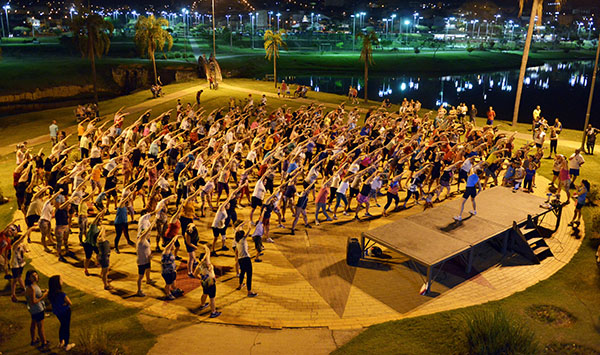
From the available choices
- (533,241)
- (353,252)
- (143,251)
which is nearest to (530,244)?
(533,241)

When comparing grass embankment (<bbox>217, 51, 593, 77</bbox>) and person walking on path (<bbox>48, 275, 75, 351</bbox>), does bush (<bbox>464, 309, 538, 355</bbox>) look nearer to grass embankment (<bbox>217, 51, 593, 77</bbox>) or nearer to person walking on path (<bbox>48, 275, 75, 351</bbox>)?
person walking on path (<bbox>48, 275, 75, 351</bbox>)

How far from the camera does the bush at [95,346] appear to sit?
8711 mm

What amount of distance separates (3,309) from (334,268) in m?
7.60

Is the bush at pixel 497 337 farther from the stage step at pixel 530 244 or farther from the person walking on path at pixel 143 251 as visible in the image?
the person walking on path at pixel 143 251

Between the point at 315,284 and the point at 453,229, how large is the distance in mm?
4168

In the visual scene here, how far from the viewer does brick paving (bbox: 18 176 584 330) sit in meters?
10.5

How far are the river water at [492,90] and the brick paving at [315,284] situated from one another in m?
36.2

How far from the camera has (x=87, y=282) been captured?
11.5 m

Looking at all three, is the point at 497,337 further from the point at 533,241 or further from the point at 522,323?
the point at 533,241

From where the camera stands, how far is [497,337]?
8.84m

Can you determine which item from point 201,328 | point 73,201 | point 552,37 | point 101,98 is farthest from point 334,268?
point 552,37

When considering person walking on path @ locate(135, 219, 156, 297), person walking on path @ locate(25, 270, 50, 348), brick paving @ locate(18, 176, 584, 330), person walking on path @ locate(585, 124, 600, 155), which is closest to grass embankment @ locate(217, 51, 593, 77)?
person walking on path @ locate(585, 124, 600, 155)

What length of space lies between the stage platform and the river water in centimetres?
3317

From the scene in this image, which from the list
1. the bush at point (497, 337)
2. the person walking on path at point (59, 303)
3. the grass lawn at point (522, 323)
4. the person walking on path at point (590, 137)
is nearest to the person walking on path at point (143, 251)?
the person walking on path at point (59, 303)
